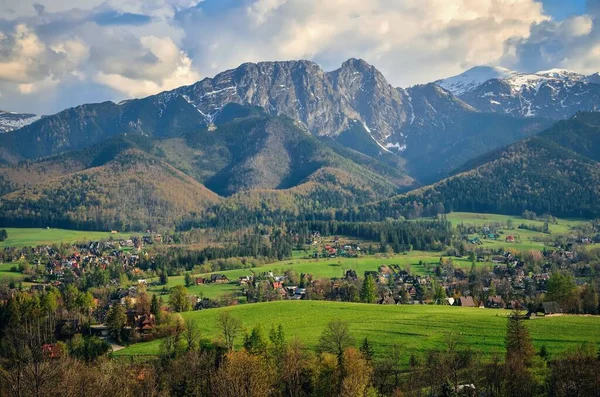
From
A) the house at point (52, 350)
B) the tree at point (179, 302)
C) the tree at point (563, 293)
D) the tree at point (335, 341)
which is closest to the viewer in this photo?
the tree at point (335, 341)

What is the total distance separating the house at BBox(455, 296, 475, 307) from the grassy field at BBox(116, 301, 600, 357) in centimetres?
1731

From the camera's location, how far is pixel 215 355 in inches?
2628

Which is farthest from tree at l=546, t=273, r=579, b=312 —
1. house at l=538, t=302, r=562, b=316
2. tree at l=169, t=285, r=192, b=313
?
tree at l=169, t=285, r=192, b=313

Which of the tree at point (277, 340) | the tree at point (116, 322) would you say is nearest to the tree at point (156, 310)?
the tree at point (116, 322)

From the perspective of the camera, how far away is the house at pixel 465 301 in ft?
346

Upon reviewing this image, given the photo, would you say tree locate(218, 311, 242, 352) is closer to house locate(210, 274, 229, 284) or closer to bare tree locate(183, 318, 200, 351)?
bare tree locate(183, 318, 200, 351)

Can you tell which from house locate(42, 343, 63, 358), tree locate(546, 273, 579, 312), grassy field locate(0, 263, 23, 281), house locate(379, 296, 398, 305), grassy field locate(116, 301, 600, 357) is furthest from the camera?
grassy field locate(0, 263, 23, 281)

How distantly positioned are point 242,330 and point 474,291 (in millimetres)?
60497

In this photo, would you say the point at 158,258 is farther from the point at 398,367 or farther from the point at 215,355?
the point at 398,367

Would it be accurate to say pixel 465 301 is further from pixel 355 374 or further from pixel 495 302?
pixel 355 374

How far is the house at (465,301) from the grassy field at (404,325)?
17308 millimetres

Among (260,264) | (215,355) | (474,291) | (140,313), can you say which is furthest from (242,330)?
(260,264)

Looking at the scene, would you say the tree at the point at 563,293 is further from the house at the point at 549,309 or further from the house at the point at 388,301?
the house at the point at 388,301

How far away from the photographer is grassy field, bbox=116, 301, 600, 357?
6475 cm
